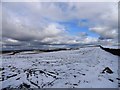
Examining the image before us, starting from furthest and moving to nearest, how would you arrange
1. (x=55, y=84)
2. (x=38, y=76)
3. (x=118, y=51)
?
(x=118, y=51), (x=38, y=76), (x=55, y=84)

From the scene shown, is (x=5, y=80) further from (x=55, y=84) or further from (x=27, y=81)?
(x=55, y=84)

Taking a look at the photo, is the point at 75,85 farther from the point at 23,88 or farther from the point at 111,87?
the point at 23,88

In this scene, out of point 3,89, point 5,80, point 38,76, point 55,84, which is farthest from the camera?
point 38,76

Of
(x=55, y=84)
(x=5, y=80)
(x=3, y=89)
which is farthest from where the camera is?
(x=5, y=80)

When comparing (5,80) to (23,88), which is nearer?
(23,88)

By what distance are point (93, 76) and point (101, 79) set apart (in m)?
1.10

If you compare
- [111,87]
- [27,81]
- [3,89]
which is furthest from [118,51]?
[3,89]

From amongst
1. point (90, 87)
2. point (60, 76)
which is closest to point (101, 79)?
point (90, 87)

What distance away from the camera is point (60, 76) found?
14.6 meters

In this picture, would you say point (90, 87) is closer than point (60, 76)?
Yes

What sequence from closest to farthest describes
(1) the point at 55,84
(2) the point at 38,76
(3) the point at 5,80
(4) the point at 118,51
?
1. (1) the point at 55,84
2. (3) the point at 5,80
3. (2) the point at 38,76
4. (4) the point at 118,51

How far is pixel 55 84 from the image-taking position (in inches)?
486

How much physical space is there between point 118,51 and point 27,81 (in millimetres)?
26527

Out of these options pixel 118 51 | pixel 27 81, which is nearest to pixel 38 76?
pixel 27 81
